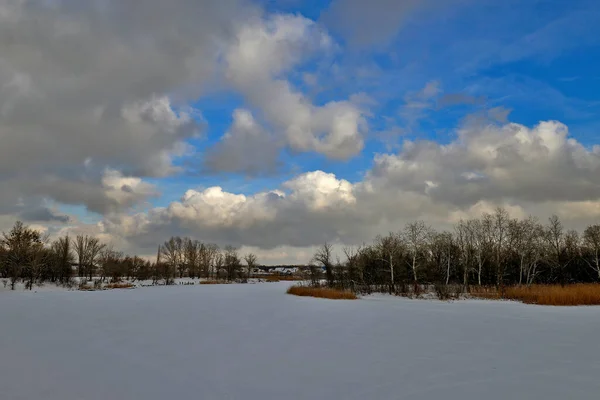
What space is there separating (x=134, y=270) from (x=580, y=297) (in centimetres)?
→ 6349

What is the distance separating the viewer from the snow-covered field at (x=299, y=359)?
212 inches

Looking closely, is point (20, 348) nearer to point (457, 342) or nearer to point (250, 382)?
point (250, 382)

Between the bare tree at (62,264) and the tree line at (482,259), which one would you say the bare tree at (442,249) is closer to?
the tree line at (482,259)

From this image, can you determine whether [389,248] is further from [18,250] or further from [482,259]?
[18,250]

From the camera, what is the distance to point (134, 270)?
221 feet

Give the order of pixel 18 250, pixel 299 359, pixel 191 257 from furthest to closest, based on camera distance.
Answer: pixel 191 257 < pixel 18 250 < pixel 299 359

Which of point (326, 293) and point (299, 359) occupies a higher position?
→ point (299, 359)

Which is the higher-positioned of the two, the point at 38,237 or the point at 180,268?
the point at 38,237

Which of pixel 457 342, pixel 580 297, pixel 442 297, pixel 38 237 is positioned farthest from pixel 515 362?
pixel 38 237

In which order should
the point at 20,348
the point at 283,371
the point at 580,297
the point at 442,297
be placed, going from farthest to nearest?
the point at 442,297, the point at 580,297, the point at 20,348, the point at 283,371

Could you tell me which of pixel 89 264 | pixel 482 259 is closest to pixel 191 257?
pixel 89 264

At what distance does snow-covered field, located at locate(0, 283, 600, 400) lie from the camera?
5.39m

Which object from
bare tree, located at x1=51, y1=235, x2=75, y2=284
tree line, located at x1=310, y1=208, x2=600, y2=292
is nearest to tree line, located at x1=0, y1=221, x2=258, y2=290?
bare tree, located at x1=51, y1=235, x2=75, y2=284

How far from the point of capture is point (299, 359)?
729 cm
